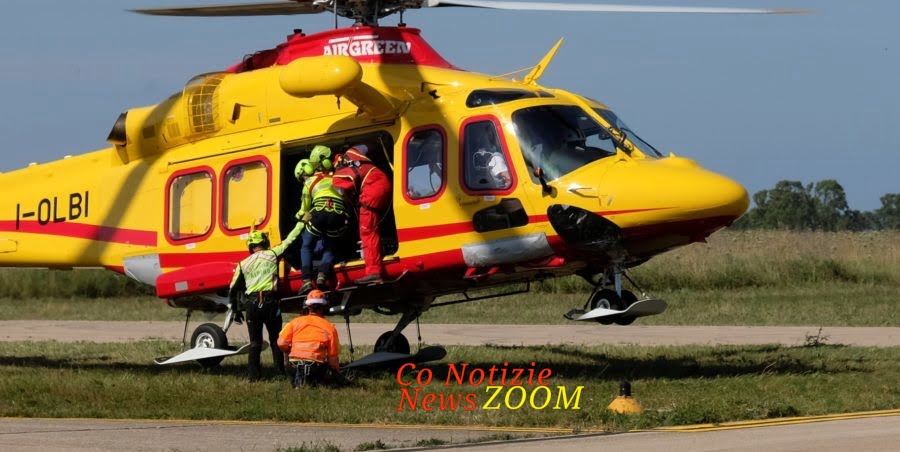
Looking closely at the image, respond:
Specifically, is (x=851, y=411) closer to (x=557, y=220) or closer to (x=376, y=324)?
(x=557, y=220)

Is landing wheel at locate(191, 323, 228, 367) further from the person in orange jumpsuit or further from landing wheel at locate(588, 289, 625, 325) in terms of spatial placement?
landing wheel at locate(588, 289, 625, 325)

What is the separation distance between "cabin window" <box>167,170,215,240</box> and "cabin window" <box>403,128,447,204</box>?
2872 millimetres

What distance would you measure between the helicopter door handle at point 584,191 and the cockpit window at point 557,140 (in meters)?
0.24

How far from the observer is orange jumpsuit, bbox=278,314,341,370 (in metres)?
15.4

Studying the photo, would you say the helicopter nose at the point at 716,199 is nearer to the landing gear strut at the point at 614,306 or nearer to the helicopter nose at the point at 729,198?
the helicopter nose at the point at 729,198

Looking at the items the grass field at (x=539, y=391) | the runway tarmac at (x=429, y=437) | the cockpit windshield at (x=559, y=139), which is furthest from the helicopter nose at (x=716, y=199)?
the runway tarmac at (x=429, y=437)

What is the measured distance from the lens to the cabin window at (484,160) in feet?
51.3

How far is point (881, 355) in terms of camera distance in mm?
18594

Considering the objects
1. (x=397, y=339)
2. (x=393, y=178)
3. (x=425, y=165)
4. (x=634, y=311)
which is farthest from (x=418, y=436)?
(x=397, y=339)

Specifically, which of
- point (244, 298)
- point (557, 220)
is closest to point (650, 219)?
point (557, 220)

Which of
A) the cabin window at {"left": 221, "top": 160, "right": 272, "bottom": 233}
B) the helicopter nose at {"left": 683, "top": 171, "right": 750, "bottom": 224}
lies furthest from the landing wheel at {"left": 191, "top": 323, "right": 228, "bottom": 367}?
the helicopter nose at {"left": 683, "top": 171, "right": 750, "bottom": 224}

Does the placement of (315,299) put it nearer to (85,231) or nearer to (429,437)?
(429,437)

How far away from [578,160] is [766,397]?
10.3 ft

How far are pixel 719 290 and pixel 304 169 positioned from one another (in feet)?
57.0
